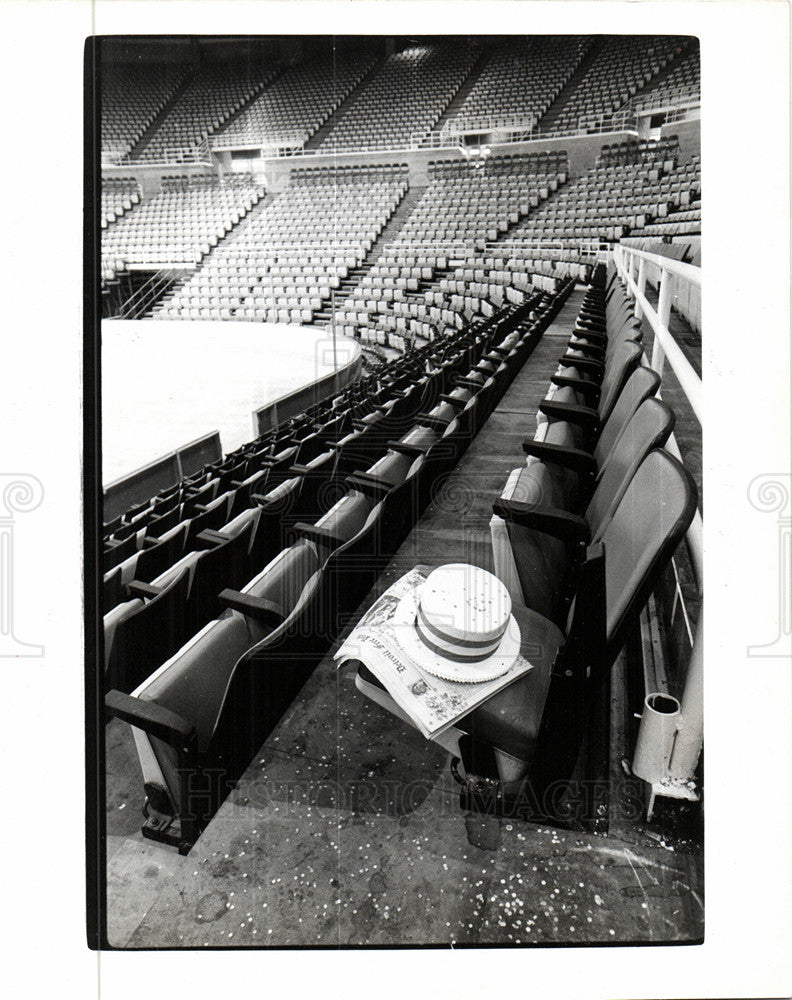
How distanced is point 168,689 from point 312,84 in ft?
45.8

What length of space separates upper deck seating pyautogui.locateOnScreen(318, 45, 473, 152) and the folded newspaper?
1156 cm

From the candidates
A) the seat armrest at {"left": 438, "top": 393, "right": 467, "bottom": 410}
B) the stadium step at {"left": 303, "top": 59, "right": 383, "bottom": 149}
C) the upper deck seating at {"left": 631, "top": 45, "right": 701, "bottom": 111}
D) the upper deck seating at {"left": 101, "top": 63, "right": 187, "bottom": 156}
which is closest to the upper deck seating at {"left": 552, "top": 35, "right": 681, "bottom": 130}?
the upper deck seating at {"left": 631, "top": 45, "right": 701, "bottom": 111}

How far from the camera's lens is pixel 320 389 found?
4.10 meters

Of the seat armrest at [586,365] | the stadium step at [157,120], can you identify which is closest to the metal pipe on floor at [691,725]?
the seat armrest at [586,365]

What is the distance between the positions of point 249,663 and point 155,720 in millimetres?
86

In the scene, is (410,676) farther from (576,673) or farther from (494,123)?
(494,123)

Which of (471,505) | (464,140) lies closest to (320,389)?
(471,505)

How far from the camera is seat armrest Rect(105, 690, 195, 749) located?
54 cm

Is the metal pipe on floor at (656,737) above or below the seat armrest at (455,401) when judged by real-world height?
below

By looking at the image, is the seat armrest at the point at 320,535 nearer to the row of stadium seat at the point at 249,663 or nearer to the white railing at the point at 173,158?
the row of stadium seat at the point at 249,663

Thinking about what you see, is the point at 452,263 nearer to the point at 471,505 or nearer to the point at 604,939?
the point at 471,505

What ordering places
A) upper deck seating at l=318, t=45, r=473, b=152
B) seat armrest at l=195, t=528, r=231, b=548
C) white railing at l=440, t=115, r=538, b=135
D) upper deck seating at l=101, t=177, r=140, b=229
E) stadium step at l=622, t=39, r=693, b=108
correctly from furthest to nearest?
upper deck seating at l=318, t=45, r=473, b=152 < upper deck seating at l=101, t=177, r=140, b=229 < white railing at l=440, t=115, r=538, b=135 < stadium step at l=622, t=39, r=693, b=108 < seat armrest at l=195, t=528, r=231, b=548

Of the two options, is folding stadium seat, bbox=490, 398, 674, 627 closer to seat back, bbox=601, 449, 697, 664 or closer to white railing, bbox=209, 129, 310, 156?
seat back, bbox=601, 449, 697, 664

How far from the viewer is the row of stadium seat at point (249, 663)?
0.57m
